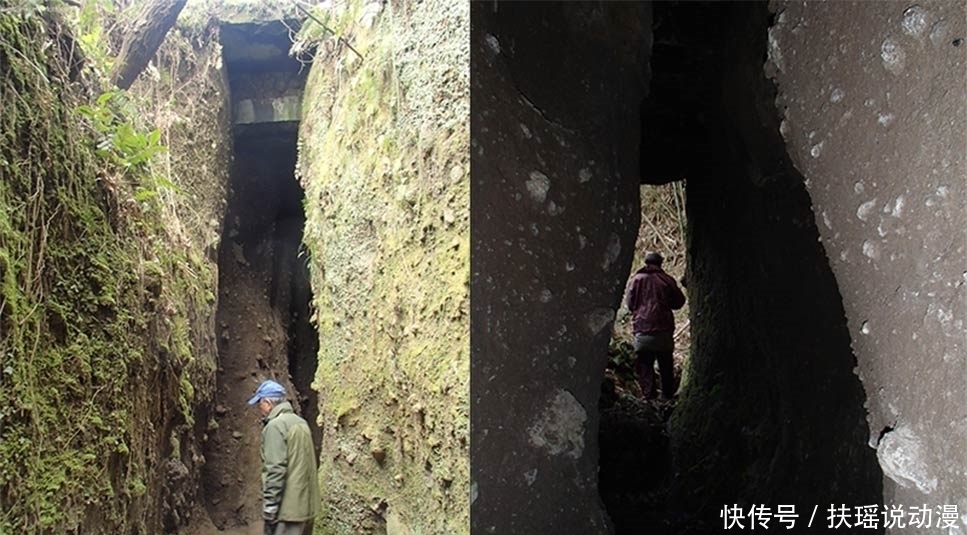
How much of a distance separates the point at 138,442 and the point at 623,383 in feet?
15.1

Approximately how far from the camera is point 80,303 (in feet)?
10.8

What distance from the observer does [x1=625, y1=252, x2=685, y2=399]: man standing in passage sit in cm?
659

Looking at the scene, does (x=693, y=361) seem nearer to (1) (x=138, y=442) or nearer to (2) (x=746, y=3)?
(2) (x=746, y=3)

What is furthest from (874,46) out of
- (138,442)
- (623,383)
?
(623,383)

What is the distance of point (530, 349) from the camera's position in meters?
2.54

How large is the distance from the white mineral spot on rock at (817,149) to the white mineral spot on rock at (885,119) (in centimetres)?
17

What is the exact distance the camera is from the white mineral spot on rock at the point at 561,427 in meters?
2.57

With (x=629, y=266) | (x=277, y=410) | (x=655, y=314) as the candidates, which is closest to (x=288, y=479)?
(x=277, y=410)

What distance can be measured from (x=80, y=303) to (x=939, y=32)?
335 centimetres

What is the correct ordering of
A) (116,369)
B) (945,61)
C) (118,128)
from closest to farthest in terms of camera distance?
(945,61), (116,369), (118,128)

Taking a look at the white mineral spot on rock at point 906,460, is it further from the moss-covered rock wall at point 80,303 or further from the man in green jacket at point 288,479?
the man in green jacket at point 288,479

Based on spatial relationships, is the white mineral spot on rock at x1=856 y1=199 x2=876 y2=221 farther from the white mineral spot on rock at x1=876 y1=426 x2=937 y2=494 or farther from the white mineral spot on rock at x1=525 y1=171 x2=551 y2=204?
the white mineral spot on rock at x1=525 y1=171 x2=551 y2=204

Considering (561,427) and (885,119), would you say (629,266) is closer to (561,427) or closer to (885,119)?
(561,427)

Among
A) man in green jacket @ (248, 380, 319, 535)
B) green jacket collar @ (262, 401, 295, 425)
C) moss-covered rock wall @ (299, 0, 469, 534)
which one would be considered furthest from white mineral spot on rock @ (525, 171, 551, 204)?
green jacket collar @ (262, 401, 295, 425)
